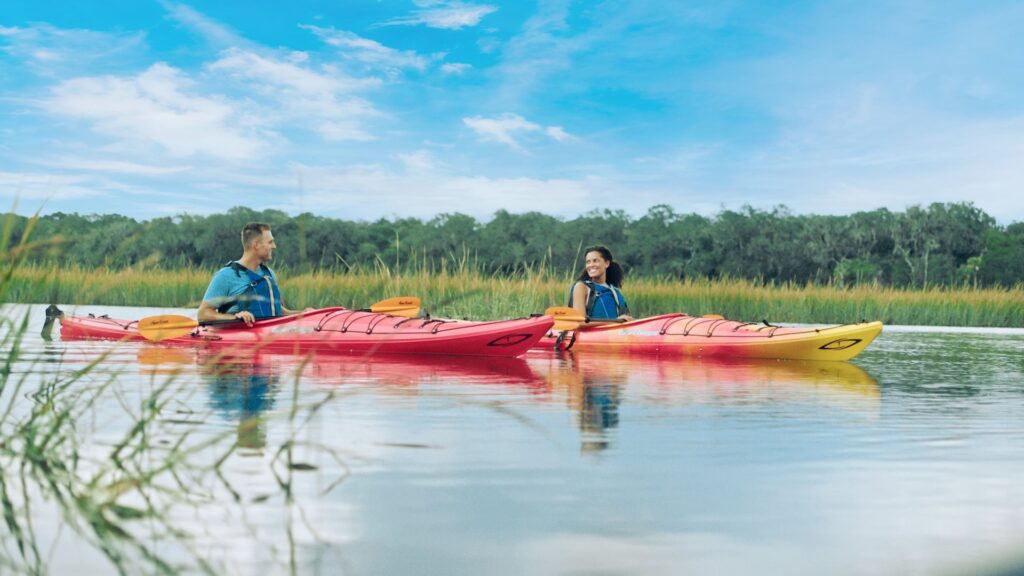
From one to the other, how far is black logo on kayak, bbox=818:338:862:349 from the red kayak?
2.74 meters

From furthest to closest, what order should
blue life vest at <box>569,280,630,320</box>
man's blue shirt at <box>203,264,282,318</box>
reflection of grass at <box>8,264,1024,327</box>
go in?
reflection of grass at <box>8,264,1024,327</box> < blue life vest at <box>569,280,630,320</box> < man's blue shirt at <box>203,264,282,318</box>

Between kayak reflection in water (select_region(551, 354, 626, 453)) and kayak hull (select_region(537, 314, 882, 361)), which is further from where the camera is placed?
kayak hull (select_region(537, 314, 882, 361))

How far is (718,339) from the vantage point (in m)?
9.59

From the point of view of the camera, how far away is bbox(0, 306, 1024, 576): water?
2.79 metres

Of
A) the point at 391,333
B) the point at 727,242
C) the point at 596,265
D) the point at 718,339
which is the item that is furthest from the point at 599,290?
the point at 727,242

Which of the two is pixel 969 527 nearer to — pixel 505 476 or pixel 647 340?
pixel 505 476

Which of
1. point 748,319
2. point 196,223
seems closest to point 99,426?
point 748,319

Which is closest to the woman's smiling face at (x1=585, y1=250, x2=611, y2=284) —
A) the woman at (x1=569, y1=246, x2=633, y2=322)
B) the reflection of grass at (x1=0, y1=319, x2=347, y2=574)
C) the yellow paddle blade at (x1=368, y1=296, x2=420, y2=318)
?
the woman at (x1=569, y1=246, x2=633, y2=322)

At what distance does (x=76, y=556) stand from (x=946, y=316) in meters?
17.1

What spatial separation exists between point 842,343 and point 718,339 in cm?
112

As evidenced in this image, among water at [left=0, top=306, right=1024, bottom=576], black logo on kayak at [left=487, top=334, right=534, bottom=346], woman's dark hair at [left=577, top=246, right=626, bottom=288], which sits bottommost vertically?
water at [left=0, top=306, right=1024, bottom=576]

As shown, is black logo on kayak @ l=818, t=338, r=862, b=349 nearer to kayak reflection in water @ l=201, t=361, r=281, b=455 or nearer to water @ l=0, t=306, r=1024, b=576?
water @ l=0, t=306, r=1024, b=576

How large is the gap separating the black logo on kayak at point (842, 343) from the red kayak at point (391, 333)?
2.74m

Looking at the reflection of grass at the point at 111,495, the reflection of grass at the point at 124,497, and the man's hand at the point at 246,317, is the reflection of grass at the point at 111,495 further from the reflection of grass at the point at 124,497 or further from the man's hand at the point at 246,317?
the man's hand at the point at 246,317
